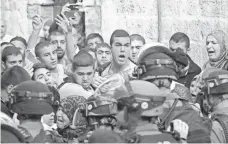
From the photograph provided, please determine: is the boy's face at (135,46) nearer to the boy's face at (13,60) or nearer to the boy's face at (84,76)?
the boy's face at (84,76)

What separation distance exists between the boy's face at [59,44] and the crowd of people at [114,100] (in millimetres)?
549

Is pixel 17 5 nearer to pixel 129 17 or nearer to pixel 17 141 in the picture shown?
pixel 129 17

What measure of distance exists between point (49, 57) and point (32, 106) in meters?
4.22

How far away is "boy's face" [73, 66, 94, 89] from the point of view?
12876mm

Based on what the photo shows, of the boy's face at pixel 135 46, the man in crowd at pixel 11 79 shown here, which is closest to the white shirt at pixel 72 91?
the man in crowd at pixel 11 79

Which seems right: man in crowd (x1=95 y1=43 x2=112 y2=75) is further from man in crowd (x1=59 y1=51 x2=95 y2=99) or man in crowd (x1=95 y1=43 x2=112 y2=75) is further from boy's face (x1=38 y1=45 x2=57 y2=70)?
man in crowd (x1=59 y1=51 x2=95 y2=99)

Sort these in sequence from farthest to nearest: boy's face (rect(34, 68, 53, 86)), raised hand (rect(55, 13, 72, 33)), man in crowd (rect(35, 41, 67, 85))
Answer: raised hand (rect(55, 13, 72, 33)) < man in crowd (rect(35, 41, 67, 85)) < boy's face (rect(34, 68, 53, 86))

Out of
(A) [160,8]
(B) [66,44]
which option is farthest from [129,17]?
(B) [66,44]

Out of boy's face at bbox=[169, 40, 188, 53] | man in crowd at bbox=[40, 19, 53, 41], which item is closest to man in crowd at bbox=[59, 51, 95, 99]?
boy's face at bbox=[169, 40, 188, 53]

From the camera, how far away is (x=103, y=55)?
47.9ft

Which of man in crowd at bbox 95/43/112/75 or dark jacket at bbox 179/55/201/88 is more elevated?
man in crowd at bbox 95/43/112/75

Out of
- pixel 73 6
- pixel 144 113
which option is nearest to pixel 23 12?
pixel 73 6

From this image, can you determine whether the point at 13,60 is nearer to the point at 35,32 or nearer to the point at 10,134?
the point at 35,32

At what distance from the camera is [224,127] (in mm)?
10516
